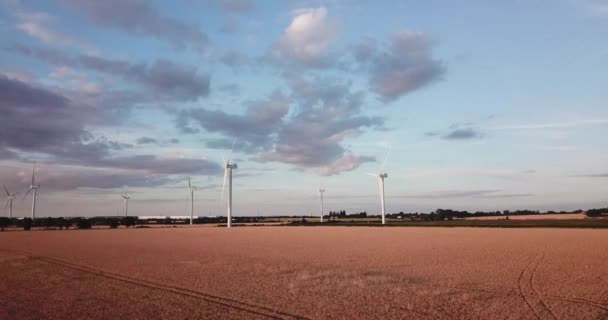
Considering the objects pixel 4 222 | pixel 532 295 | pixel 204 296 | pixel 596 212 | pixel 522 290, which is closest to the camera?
pixel 532 295

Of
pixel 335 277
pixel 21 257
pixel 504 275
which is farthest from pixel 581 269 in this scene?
pixel 21 257

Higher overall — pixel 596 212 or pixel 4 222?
pixel 596 212

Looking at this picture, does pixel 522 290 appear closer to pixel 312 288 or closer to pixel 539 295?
pixel 539 295

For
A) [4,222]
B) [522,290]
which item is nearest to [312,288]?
[522,290]

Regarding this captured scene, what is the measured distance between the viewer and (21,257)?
40219 mm

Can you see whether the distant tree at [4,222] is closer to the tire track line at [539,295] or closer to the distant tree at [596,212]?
the tire track line at [539,295]

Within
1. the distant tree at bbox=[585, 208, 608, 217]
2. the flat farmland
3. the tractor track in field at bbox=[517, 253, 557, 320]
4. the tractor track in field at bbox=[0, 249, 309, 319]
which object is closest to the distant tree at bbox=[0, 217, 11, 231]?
the flat farmland

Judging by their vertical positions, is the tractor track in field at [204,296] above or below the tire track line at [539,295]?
above

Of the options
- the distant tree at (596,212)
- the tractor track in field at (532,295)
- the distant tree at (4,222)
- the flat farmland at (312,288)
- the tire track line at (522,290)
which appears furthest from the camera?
the distant tree at (596,212)

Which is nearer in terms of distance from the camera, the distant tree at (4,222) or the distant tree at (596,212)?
A: the distant tree at (4,222)

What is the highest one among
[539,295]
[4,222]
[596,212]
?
[596,212]

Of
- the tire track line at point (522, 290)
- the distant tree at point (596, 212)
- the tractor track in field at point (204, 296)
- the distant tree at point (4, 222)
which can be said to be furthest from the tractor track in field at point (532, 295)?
the distant tree at point (4, 222)

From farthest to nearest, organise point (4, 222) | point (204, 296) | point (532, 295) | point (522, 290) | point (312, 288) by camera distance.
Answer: point (4, 222) < point (312, 288) < point (522, 290) < point (204, 296) < point (532, 295)

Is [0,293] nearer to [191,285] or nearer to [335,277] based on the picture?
[191,285]
